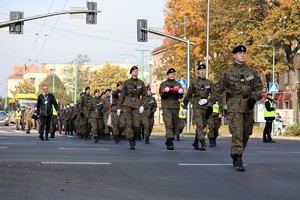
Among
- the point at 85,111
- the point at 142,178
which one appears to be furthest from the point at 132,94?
the point at 85,111

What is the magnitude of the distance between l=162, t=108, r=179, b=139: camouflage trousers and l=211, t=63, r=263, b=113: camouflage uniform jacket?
452 cm

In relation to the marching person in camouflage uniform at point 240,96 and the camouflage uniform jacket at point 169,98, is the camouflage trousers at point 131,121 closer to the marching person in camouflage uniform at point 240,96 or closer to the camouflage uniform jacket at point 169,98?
the camouflage uniform jacket at point 169,98

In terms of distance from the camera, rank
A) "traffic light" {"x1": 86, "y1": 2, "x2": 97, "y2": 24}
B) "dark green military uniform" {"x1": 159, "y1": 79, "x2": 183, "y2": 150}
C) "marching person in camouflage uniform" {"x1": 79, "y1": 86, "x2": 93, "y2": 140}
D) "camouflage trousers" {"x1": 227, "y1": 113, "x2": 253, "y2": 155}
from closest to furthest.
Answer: "camouflage trousers" {"x1": 227, "y1": 113, "x2": 253, "y2": 155}, "dark green military uniform" {"x1": 159, "y1": 79, "x2": 183, "y2": 150}, "marching person in camouflage uniform" {"x1": 79, "y1": 86, "x2": 93, "y2": 140}, "traffic light" {"x1": 86, "y1": 2, "x2": 97, "y2": 24}

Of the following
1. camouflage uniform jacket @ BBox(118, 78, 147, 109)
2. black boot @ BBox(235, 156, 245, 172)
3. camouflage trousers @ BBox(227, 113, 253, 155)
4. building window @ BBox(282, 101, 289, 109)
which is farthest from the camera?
building window @ BBox(282, 101, 289, 109)

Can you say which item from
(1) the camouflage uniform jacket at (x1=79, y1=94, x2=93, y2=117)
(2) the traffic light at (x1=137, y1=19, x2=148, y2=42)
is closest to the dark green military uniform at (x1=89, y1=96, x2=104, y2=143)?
(1) the camouflage uniform jacket at (x1=79, y1=94, x2=93, y2=117)

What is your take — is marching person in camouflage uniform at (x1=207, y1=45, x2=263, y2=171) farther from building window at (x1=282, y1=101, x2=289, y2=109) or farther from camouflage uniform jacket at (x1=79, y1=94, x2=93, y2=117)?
building window at (x1=282, y1=101, x2=289, y2=109)

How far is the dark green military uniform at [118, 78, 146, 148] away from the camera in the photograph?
15320mm

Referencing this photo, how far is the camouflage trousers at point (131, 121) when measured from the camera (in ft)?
50.1

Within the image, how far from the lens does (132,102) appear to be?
15523mm

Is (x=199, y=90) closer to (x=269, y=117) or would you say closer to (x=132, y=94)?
(x=132, y=94)

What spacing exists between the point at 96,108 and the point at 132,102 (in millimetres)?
6818

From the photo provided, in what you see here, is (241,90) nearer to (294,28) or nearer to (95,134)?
(95,134)

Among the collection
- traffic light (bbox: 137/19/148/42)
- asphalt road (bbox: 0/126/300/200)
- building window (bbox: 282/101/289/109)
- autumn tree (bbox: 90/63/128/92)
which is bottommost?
asphalt road (bbox: 0/126/300/200)

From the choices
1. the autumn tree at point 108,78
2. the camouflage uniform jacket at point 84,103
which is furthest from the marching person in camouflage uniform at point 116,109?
the autumn tree at point 108,78
